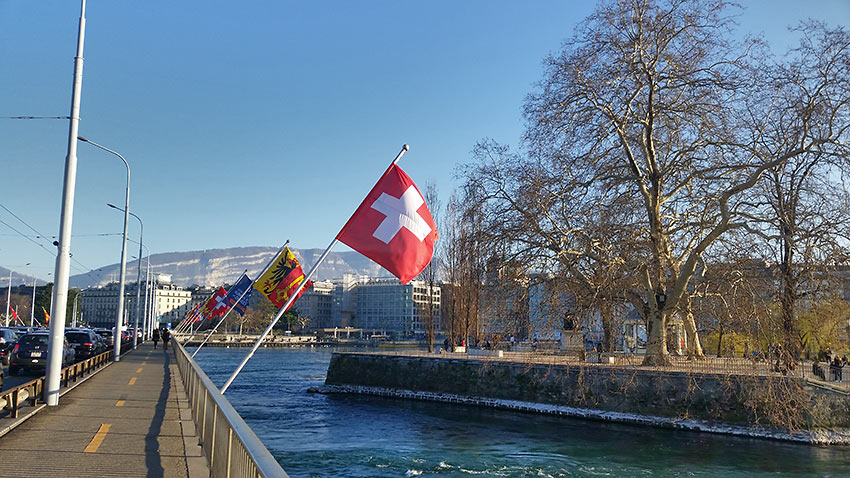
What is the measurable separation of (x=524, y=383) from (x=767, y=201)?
13448mm

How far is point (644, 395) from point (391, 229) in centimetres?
2125

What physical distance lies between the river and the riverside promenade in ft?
16.7

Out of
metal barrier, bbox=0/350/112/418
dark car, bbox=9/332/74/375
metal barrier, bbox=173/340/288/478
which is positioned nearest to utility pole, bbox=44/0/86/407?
metal barrier, bbox=0/350/112/418

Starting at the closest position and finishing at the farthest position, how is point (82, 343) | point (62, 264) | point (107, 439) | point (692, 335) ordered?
1. point (107, 439)
2. point (62, 264)
3. point (692, 335)
4. point (82, 343)

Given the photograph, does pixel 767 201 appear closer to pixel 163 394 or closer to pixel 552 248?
pixel 552 248

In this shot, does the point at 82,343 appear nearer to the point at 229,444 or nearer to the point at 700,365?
Answer: the point at 700,365

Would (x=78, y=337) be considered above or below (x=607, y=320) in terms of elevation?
below

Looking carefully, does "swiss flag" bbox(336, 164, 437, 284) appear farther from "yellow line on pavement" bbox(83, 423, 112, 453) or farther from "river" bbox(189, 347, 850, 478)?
"river" bbox(189, 347, 850, 478)

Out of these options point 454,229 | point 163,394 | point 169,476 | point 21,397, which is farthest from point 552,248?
point 454,229

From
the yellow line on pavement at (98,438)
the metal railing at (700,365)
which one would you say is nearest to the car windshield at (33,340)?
the yellow line on pavement at (98,438)

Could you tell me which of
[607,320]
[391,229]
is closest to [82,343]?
[607,320]

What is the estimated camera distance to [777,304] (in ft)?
87.4

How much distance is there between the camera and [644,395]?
27.3m

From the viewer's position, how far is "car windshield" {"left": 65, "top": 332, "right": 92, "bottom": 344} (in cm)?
3322
